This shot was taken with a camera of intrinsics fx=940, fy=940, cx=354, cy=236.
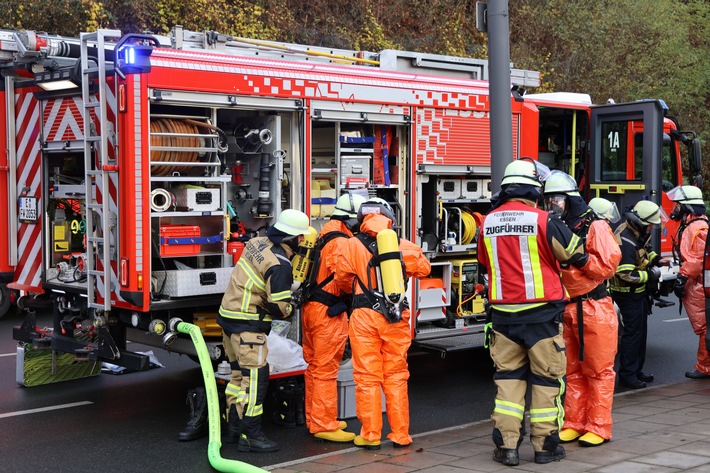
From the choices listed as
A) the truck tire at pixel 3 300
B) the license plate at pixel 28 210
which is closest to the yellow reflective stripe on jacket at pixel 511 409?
the license plate at pixel 28 210

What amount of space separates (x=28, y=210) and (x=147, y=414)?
2.10m

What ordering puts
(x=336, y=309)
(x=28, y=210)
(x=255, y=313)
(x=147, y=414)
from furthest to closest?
1. (x=28, y=210)
2. (x=147, y=414)
3. (x=336, y=309)
4. (x=255, y=313)

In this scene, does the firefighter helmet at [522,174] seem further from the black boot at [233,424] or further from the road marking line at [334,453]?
the black boot at [233,424]

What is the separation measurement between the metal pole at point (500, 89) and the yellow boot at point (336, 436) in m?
2.17

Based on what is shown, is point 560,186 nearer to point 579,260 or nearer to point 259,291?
point 579,260

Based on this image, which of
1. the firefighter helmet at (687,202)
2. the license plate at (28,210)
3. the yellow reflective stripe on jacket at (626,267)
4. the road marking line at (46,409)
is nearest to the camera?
the road marking line at (46,409)

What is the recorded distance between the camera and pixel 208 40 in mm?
A: 8398

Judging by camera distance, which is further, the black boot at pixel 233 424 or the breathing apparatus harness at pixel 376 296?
the black boot at pixel 233 424

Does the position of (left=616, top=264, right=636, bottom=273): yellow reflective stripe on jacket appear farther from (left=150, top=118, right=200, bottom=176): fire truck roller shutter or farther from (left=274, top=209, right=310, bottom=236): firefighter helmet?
(left=150, top=118, right=200, bottom=176): fire truck roller shutter

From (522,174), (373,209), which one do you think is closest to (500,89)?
(522,174)

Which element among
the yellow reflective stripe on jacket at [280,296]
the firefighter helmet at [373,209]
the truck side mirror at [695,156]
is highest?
the truck side mirror at [695,156]

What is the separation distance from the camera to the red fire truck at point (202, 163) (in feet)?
23.3

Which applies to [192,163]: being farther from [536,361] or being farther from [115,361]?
[536,361]

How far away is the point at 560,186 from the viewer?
7.06 metres
